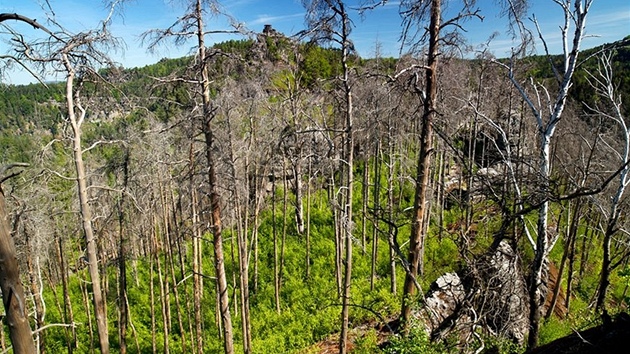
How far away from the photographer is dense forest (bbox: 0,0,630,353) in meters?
5.21

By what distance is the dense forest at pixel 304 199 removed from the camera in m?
5.21

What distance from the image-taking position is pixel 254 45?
25.3ft

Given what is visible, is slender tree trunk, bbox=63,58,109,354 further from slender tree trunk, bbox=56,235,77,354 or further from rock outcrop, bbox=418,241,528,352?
slender tree trunk, bbox=56,235,77,354

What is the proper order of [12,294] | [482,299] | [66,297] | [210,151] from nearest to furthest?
[12,294] → [482,299] → [210,151] → [66,297]

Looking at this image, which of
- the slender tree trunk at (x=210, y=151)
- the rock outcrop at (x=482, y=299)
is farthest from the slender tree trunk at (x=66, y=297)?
the rock outcrop at (x=482, y=299)

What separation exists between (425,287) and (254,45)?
1120 cm

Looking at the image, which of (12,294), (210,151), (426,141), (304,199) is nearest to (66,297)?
(210,151)

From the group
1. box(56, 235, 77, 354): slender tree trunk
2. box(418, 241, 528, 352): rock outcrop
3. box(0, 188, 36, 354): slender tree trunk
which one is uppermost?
box(0, 188, 36, 354): slender tree trunk

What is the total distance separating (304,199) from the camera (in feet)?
97.0

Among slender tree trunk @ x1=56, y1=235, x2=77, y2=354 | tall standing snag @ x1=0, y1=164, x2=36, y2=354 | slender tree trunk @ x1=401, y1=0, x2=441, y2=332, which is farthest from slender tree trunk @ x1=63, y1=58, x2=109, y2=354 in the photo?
slender tree trunk @ x1=56, y1=235, x2=77, y2=354

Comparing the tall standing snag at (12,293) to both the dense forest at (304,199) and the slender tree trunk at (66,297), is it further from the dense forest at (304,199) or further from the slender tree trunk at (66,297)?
the slender tree trunk at (66,297)

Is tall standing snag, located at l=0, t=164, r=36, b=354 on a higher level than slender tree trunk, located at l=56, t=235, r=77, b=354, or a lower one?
higher

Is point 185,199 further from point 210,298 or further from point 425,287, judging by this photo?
point 425,287

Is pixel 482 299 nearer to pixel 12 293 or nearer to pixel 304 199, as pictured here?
pixel 12 293
